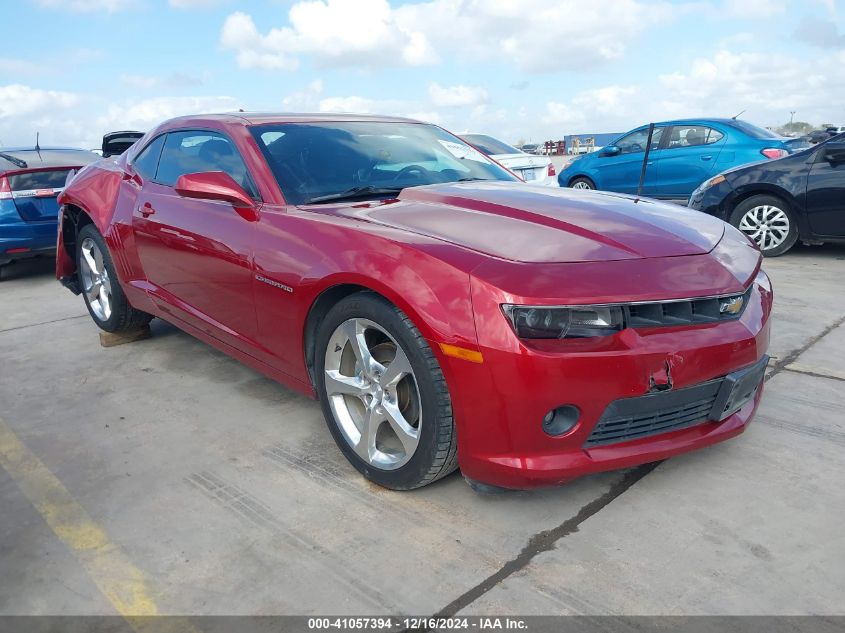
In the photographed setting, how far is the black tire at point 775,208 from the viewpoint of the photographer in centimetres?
646

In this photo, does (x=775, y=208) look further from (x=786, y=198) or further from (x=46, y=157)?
(x=46, y=157)

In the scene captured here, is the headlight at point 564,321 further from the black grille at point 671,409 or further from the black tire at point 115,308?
the black tire at point 115,308

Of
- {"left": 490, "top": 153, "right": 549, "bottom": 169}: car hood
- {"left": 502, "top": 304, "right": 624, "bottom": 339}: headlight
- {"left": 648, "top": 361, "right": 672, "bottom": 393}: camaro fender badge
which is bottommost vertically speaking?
{"left": 648, "top": 361, "right": 672, "bottom": 393}: camaro fender badge

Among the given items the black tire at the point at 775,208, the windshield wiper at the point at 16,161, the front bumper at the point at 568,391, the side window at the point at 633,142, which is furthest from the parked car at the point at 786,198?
the windshield wiper at the point at 16,161

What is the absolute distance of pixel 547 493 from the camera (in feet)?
8.18

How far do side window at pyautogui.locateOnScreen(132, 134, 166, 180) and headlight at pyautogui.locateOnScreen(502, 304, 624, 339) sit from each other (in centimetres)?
276

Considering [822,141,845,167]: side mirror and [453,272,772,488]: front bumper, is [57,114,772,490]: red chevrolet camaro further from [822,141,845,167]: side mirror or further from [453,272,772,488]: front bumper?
[822,141,845,167]: side mirror

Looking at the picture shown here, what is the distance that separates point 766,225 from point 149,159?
5555mm

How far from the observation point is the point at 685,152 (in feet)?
30.3

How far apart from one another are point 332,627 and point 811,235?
6.10 meters

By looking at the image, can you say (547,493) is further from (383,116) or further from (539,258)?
(383,116)

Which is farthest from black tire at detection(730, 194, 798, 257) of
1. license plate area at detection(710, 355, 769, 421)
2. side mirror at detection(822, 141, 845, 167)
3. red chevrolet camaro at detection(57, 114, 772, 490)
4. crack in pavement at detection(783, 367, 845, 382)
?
license plate area at detection(710, 355, 769, 421)

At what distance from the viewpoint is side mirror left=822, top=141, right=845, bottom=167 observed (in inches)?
237

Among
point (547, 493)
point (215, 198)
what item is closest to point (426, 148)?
point (215, 198)
